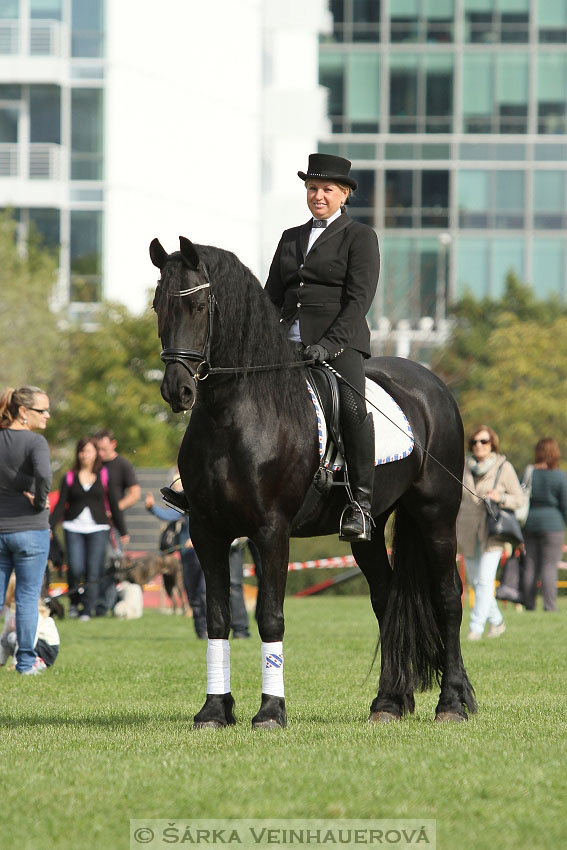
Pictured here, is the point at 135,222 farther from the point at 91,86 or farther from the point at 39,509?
the point at 39,509

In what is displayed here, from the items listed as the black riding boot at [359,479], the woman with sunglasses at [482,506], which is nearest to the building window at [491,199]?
the woman with sunglasses at [482,506]

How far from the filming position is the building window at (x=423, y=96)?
61.0 meters

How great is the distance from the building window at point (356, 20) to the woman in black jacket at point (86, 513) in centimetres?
4319

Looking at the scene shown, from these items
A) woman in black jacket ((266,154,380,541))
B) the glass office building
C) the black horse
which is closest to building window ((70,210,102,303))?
the glass office building

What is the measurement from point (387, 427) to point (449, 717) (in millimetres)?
A: 1863

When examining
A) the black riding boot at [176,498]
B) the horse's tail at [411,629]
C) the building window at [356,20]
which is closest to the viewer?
the black riding boot at [176,498]

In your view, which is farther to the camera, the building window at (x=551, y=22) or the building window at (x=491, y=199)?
the building window at (x=551, y=22)

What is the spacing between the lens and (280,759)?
754cm

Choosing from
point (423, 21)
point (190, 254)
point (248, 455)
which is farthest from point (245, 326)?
point (423, 21)

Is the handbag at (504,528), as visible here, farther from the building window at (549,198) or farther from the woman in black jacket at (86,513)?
the building window at (549,198)

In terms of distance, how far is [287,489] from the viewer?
29.2 feet

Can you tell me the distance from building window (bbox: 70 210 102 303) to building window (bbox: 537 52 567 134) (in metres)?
21.0

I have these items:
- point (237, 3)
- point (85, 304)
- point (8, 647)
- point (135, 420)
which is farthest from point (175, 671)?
point (237, 3)

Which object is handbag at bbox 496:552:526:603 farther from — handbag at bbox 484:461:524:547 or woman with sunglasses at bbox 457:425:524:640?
handbag at bbox 484:461:524:547
